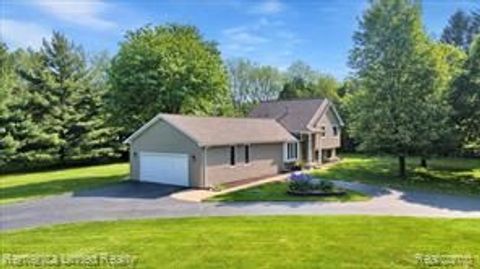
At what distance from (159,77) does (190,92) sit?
2502 millimetres

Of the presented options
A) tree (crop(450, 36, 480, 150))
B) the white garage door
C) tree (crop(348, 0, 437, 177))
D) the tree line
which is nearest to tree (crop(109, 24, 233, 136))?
the tree line

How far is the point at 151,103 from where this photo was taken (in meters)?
35.2

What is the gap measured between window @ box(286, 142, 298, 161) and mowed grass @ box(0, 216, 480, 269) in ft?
57.9

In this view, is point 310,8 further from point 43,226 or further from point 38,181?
point 38,181

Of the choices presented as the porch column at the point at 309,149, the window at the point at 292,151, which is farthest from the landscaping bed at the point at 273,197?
the porch column at the point at 309,149

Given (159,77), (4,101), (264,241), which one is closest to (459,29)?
(159,77)

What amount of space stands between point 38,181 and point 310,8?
20.8 m

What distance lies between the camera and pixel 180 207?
782 inches

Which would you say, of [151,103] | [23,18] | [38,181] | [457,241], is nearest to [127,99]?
[151,103]

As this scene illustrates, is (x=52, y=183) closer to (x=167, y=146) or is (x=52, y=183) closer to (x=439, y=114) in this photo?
(x=167, y=146)

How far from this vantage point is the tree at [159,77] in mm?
34469

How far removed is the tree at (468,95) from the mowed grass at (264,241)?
14992mm

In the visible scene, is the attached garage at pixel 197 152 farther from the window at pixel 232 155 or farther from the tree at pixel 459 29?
the tree at pixel 459 29

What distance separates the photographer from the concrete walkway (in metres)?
17.8
